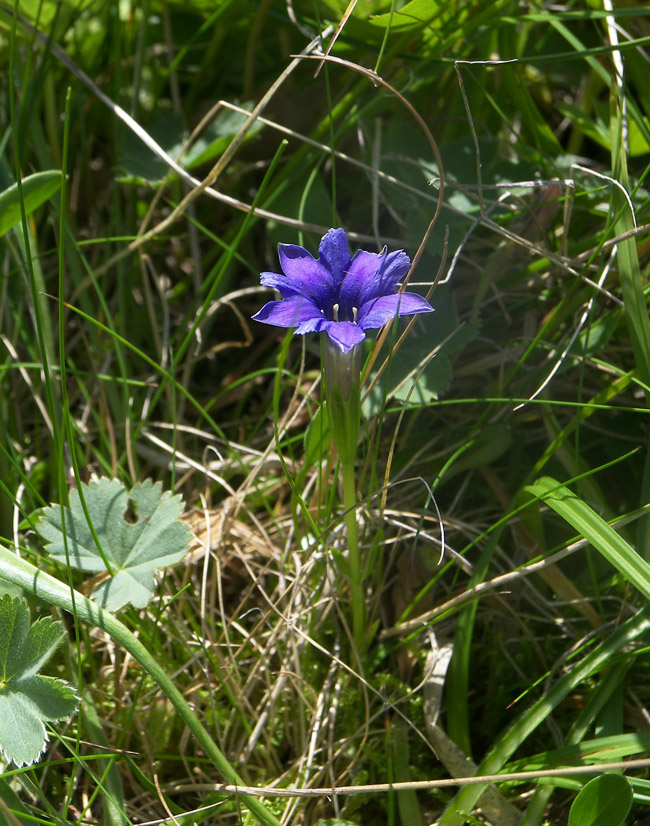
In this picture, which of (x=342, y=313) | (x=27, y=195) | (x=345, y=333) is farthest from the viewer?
(x=27, y=195)

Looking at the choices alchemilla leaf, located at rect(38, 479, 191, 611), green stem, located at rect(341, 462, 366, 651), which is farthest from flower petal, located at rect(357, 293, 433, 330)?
alchemilla leaf, located at rect(38, 479, 191, 611)

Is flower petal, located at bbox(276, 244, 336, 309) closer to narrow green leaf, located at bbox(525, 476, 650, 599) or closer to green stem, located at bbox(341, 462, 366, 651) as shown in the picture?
green stem, located at bbox(341, 462, 366, 651)

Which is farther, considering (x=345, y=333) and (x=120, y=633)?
(x=120, y=633)

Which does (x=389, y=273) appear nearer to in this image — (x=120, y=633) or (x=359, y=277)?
(x=359, y=277)

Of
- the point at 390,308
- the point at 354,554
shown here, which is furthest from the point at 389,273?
the point at 354,554

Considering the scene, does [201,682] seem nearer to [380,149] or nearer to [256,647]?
[256,647]

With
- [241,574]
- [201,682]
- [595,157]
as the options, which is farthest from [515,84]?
[201,682]

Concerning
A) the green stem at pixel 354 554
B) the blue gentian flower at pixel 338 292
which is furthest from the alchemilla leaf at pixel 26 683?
the blue gentian flower at pixel 338 292
